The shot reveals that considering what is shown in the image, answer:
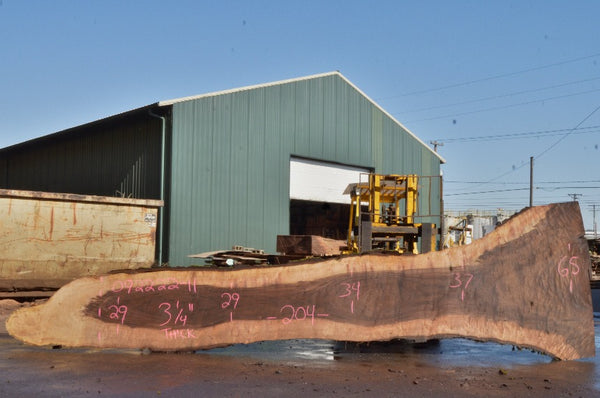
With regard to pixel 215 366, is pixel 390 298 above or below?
above

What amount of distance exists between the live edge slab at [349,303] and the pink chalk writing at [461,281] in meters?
0.01

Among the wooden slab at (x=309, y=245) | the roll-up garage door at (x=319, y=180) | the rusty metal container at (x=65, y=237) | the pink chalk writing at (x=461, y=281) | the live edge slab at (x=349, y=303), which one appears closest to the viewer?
the live edge slab at (x=349, y=303)

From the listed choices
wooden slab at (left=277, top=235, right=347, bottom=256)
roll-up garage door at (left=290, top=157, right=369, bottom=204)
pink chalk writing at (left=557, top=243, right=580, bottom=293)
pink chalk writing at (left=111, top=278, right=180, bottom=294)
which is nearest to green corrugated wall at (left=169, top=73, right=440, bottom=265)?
roll-up garage door at (left=290, top=157, right=369, bottom=204)

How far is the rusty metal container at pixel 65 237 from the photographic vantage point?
11289mm

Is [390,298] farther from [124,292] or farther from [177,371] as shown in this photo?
[124,292]

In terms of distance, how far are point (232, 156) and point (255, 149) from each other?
94 cm

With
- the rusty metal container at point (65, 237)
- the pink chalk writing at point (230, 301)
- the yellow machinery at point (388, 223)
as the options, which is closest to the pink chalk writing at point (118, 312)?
the pink chalk writing at point (230, 301)

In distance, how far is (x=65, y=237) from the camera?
39.0 feet

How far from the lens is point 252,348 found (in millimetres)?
7262

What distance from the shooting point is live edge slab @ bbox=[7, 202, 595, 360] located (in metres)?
6.38

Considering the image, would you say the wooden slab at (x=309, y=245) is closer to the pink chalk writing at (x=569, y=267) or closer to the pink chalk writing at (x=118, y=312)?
the pink chalk writing at (x=569, y=267)

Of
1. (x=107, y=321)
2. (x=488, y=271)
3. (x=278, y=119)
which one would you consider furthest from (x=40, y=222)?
(x=278, y=119)

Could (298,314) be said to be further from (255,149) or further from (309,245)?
(255,149)

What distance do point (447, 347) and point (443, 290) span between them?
5.90 ft
